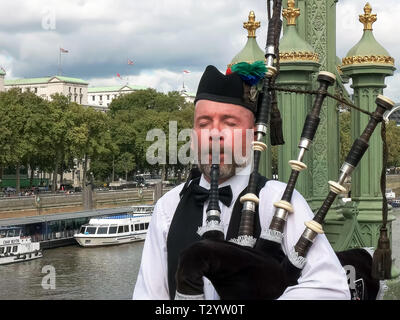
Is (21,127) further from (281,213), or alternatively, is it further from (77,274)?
(281,213)

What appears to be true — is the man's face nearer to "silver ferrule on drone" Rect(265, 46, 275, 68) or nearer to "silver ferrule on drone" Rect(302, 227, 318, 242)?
"silver ferrule on drone" Rect(265, 46, 275, 68)

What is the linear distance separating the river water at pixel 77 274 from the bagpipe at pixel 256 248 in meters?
17.7

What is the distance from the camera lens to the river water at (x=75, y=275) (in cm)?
2319

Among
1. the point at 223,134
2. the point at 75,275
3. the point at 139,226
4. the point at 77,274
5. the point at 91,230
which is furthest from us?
the point at 139,226

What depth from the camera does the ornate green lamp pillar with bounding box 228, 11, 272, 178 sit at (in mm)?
7586

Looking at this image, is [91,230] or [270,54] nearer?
[270,54]

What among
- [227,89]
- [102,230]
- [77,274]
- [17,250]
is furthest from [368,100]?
[102,230]

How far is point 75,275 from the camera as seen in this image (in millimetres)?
26875

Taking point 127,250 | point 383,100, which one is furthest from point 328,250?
point 127,250

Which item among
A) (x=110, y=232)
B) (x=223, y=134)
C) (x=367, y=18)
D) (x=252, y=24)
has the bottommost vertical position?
(x=110, y=232)

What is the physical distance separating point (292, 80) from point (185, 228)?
4665mm

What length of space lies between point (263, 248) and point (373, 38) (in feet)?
19.3

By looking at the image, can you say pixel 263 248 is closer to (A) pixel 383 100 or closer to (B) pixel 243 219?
(B) pixel 243 219
